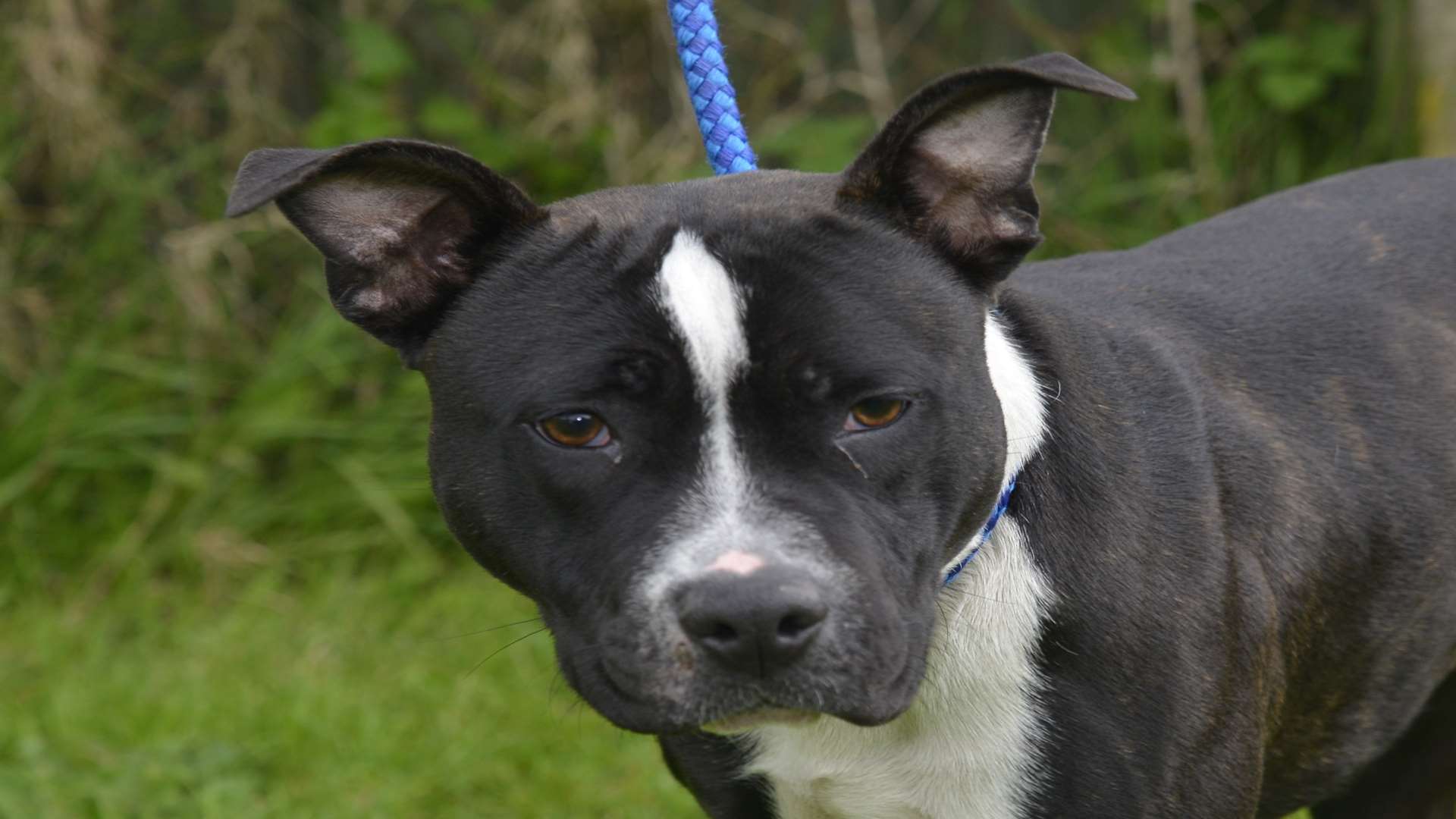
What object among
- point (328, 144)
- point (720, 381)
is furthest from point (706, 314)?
point (328, 144)

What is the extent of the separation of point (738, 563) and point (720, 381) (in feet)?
0.87

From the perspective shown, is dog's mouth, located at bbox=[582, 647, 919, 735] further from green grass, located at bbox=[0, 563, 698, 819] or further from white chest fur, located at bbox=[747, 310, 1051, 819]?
green grass, located at bbox=[0, 563, 698, 819]

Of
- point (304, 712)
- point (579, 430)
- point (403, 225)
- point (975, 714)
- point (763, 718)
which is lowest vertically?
point (304, 712)

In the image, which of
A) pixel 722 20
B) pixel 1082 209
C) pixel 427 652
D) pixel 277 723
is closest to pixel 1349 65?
pixel 1082 209

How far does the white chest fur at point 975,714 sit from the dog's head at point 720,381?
0.09 metres

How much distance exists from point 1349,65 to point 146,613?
4326mm

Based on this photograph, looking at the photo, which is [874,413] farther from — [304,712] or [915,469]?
[304,712]

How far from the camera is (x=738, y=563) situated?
223 centimetres

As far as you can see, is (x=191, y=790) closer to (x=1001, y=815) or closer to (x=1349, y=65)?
(x=1001, y=815)

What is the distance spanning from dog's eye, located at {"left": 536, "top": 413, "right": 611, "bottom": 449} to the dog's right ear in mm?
350

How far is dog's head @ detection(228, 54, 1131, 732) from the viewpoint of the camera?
7.48ft

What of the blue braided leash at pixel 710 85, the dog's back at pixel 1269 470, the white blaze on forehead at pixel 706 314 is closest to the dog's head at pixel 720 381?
the white blaze on forehead at pixel 706 314

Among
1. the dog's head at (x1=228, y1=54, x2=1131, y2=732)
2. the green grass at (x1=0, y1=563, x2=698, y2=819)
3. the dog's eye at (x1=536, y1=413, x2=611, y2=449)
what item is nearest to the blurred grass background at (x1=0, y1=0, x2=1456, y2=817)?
the green grass at (x1=0, y1=563, x2=698, y2=819)

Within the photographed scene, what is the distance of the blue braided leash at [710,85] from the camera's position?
3.00m
